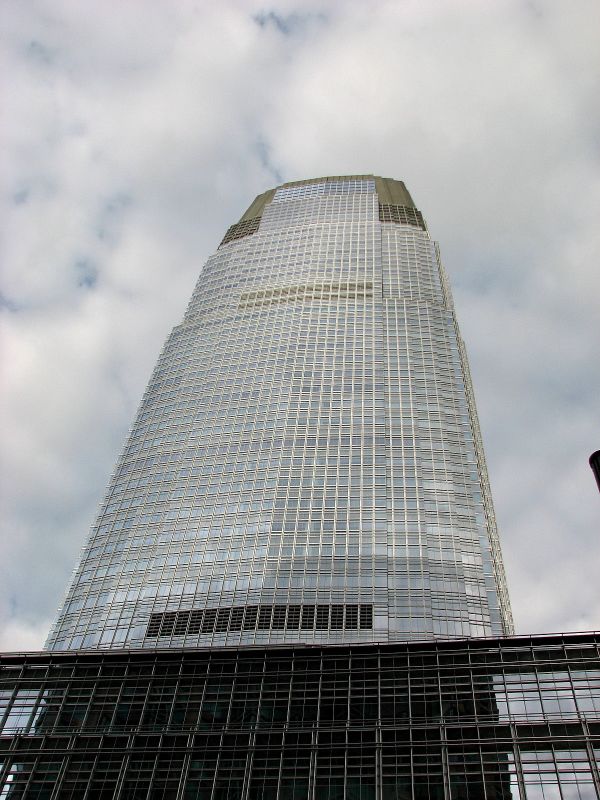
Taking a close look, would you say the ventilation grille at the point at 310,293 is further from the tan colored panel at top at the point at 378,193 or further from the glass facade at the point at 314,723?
the glass facade at the point at 314,723

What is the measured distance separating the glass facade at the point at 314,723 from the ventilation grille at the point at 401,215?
102941 mm

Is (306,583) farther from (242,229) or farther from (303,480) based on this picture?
(242,229)

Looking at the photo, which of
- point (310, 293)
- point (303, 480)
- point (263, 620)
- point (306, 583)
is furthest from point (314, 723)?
point (310, 293)

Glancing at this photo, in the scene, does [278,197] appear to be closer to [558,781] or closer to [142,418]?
[142,418]

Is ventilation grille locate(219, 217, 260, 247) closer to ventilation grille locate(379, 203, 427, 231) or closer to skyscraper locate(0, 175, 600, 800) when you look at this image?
skyscraper locate(0, 175, 600, 800)

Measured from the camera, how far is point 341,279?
130625 mm

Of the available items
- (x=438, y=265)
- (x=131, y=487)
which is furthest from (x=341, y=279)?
(x=131, y=487)

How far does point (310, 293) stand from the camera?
420ft

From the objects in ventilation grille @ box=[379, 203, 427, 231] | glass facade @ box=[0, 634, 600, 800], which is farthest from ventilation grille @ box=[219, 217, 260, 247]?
glass facade @ box=[0, 634, 600, 800]

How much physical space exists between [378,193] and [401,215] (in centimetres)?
1110

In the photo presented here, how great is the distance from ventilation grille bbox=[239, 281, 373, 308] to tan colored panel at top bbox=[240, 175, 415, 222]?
3513 cm

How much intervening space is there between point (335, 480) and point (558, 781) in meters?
48.4

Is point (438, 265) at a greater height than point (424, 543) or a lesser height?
greater

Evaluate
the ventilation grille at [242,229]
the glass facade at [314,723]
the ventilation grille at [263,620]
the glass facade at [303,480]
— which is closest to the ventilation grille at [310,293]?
the glass facade at [303,480]
